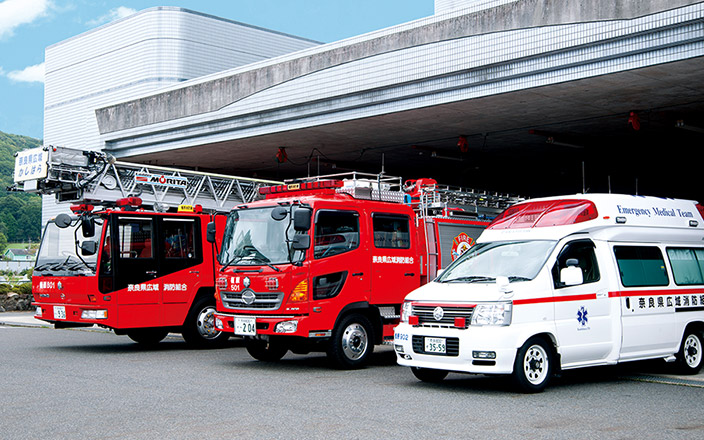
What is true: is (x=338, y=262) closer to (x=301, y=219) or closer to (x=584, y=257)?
(x=301, y=219)

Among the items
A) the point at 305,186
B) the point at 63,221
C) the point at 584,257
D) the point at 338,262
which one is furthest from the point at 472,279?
the point at 63,221

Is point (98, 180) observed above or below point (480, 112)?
below

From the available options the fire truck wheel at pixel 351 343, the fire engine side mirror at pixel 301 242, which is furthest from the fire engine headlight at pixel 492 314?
the fire engine side mirror at pixel 301 242

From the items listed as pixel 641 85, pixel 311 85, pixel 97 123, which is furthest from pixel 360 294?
pixel 97 123

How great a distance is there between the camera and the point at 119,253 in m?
13.7

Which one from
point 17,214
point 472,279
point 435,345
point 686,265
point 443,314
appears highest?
point 17,214

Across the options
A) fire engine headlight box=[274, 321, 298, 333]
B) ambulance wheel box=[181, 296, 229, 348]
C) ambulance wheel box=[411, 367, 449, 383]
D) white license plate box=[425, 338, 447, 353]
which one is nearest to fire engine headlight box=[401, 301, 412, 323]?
white license plate box=[425, 338, 447, 353]

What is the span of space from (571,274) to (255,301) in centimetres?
475

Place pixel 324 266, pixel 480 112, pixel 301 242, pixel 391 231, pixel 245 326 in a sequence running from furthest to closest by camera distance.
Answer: pixel 480 112
pixel 391 231
pixel 245 326
pixel 324 266
pixel 301 242

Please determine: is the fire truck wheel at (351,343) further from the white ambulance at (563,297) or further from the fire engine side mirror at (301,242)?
the white ambulance at (563,297)

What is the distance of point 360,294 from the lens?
11.7m

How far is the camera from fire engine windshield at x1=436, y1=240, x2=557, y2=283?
949cm

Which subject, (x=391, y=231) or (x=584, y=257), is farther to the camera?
(x=391, y=231)

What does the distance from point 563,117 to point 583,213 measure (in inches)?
373
